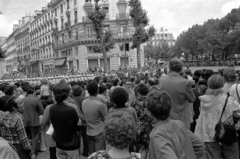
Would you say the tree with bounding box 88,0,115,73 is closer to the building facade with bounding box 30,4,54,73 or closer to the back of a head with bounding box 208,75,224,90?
the building facade with bounding box 30,4,54,73

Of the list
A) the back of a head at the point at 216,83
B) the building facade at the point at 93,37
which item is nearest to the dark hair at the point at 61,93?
the back of a head at the point at 216,83

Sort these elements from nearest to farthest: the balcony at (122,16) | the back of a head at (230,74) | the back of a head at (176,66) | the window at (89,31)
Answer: the back of a head at (176,66) < the back of a head at (230,74) < the balcony at (122,16) < the window at (89,31)

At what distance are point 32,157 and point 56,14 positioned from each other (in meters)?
46.8

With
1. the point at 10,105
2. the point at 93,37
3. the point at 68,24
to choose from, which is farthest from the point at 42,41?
the point at 10,105

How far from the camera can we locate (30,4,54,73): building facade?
51.2 metres

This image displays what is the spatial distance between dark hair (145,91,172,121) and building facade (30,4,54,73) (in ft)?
152

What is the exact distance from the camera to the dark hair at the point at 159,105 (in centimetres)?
246

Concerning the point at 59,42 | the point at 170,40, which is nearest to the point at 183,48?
the point at 59,42

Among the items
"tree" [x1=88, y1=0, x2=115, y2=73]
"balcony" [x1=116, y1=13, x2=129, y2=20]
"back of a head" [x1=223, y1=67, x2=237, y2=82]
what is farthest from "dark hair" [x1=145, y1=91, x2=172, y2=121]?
"balcony" [x1=116, y1=13, x2=129, y2=20]

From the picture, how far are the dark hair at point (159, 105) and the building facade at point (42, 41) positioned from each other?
46.4 metres

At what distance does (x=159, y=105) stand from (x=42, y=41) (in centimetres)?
5782

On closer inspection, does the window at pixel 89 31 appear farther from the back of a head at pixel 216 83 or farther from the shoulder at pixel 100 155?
the shoulder at pixel 100 155

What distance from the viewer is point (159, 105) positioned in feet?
8.10

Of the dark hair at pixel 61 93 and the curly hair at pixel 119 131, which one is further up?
the dark hair at pixel 61 93
